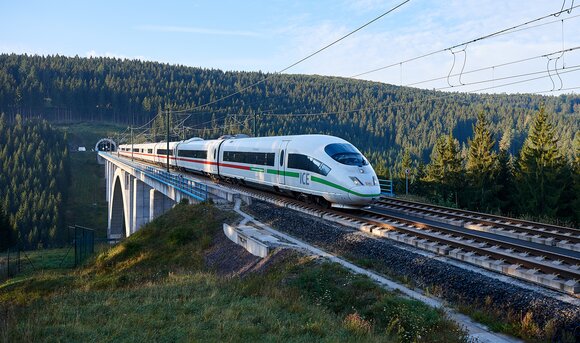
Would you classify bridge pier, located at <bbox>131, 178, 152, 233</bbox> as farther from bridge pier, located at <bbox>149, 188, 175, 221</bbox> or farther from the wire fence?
bridge pier, located at <bbox>149, 188, 175, 221</bbox>

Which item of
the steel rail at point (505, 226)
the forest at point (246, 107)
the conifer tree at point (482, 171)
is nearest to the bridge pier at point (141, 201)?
the conifer tree at point (482, 171)

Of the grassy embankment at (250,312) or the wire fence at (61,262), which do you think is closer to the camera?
the grassy embankment at (250,312)

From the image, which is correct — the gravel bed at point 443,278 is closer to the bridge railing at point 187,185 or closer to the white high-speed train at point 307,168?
the white high-speed train at point 307,168

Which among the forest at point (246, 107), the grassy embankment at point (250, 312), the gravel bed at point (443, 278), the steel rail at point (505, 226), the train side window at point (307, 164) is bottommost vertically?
the grassy embankment at point (250, 312)

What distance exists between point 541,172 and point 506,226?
84.9 ft

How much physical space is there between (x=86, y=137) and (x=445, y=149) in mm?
121935

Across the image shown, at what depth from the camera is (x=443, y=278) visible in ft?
31.4

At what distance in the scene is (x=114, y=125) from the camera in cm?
15300

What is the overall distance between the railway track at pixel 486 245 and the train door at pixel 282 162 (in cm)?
258

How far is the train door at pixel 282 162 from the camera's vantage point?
20.6 m

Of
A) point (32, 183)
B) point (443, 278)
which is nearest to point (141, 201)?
point (443, 278)

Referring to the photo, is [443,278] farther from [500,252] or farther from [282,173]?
[282,173]

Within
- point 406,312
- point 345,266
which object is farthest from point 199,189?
point 406,312

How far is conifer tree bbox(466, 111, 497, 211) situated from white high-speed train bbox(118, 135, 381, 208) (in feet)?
79.4
